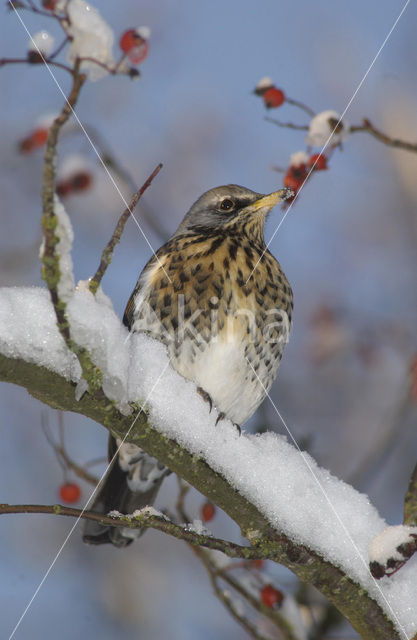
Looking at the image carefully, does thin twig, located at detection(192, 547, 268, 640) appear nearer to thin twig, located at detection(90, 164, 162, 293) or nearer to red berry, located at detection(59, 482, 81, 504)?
red berry, located at detection(59, 482, 81, 504)

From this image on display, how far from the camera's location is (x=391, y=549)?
1.83 metres

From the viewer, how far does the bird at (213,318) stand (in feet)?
9.57

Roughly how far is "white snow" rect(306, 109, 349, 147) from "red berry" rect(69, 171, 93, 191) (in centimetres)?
136

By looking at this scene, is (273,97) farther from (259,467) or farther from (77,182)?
(259,467)

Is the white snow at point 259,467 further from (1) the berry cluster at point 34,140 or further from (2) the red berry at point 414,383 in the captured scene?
(1) the berry cluster at point 34,140

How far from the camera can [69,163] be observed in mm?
3840

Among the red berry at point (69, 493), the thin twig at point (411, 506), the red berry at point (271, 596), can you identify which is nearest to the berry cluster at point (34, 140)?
the red berry at point (69, 493)

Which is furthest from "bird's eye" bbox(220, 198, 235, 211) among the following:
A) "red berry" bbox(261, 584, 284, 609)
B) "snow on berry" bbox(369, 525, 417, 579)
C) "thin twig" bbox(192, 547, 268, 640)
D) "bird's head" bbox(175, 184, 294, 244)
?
"snow on berry" bbox(369, 525, 417, 579)

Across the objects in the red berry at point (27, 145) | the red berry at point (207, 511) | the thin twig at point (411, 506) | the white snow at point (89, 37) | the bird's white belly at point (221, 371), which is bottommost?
the red berry at point (207, 511)

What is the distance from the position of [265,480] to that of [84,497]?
11.5 ft

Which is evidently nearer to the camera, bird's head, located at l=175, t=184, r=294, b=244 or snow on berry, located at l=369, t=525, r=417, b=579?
snow on berry, located at l=369, t=525, r=417, b=579

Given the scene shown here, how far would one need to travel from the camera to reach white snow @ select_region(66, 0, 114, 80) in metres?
1.70

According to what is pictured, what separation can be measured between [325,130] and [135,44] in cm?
75

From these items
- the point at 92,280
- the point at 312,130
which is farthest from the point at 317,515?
the point at 312,130
